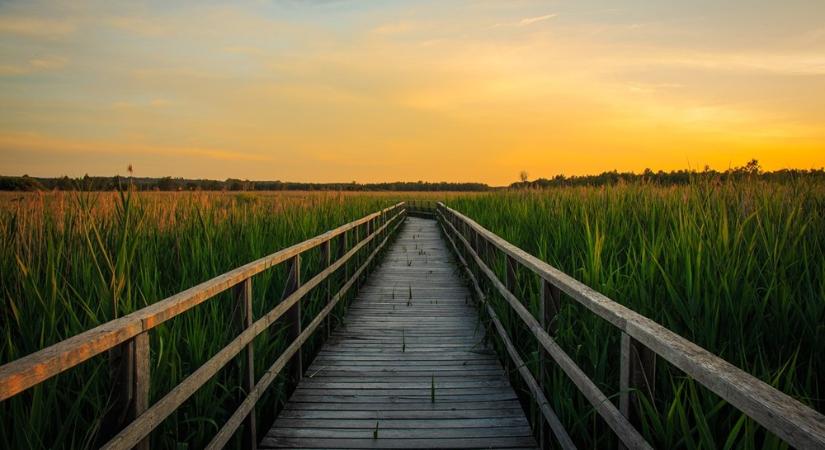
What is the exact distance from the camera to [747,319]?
2.93 metres

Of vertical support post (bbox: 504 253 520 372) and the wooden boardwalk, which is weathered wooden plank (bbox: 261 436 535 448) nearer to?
the wooden boardwalk

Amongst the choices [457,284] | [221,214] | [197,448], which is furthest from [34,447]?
[457,284]

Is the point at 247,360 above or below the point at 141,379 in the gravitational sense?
below

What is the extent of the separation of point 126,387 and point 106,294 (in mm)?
1337

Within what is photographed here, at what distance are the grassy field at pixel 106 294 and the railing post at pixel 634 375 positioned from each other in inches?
80.4

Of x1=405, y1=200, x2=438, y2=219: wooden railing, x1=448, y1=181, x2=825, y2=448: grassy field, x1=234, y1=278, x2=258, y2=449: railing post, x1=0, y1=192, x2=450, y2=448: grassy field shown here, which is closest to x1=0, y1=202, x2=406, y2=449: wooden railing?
x1=234, y1=278, x2=258, y2=449: railing post

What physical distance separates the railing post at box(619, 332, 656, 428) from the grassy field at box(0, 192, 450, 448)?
2042 mm

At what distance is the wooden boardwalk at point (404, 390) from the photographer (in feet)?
11.8

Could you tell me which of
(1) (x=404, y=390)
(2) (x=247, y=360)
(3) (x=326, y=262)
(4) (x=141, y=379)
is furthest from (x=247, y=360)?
(3) (x=326, y=262)

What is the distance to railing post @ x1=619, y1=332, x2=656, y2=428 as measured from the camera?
196 cm

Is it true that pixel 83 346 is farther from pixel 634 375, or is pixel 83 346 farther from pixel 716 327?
pixel 716 327

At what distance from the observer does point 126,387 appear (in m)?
1.90

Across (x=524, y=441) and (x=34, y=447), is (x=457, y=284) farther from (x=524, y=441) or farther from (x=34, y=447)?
(x=34, y=447)

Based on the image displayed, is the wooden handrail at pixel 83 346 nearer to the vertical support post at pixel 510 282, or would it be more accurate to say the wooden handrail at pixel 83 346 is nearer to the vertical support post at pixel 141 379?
the vertical support post at pixel 141 379
